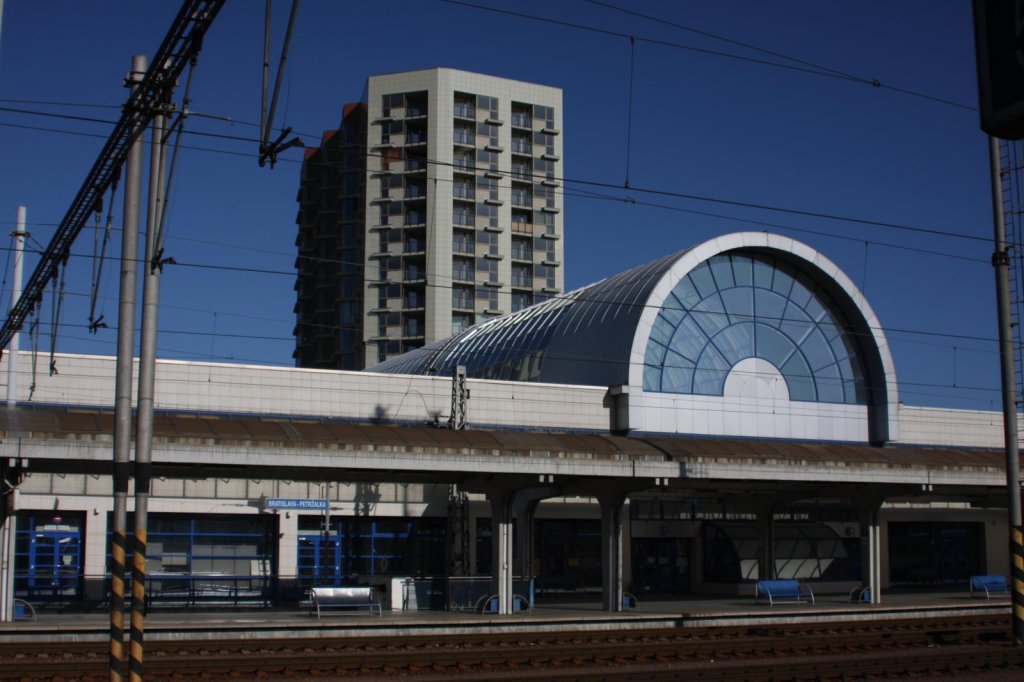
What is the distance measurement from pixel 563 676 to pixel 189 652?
300 inches

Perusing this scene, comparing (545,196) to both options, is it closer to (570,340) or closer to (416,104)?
(416,104)

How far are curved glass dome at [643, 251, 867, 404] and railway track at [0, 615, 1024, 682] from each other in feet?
49.5

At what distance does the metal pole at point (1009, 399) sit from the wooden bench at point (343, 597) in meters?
15.6

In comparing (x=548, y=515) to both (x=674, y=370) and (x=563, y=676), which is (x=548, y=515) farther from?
(x=563, y=676)

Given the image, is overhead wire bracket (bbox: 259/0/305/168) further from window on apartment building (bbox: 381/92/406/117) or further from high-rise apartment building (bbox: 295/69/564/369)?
window on apartment building (bbox: 381/92/406/117)

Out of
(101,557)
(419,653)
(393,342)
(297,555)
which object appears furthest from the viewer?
(393,342)

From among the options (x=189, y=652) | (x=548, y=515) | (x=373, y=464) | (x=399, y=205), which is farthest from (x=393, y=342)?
(x=189, y=652)

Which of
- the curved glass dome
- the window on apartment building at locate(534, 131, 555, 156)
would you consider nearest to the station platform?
the curved glass dome

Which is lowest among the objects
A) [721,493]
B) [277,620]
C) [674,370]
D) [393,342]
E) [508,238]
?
[277,620]

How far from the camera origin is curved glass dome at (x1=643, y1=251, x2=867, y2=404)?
39156 millimetres

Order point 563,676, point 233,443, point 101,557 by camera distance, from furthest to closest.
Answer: point 101,557, point 233,443, point 563,676

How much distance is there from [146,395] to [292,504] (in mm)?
24643

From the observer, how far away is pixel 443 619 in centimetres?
2670

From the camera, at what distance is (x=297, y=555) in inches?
1494
